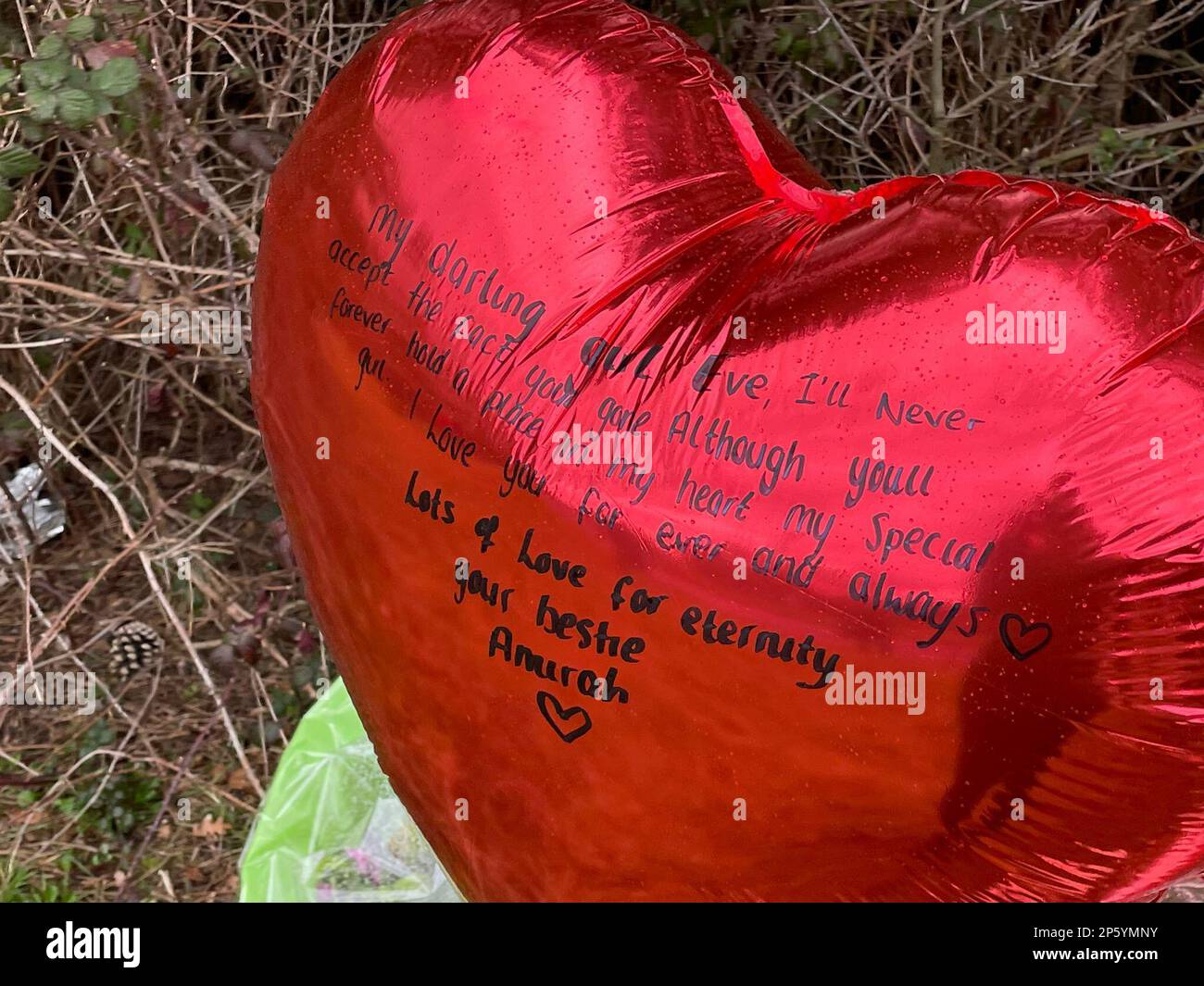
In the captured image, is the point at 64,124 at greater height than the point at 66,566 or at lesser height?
greater

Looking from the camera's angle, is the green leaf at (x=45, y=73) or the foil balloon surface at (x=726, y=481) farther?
the green leaf at (x=45, y=73)

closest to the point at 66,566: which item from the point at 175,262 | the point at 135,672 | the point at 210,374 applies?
the point at 135,672

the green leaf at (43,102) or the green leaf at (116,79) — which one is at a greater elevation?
the green leaf at (116,79)

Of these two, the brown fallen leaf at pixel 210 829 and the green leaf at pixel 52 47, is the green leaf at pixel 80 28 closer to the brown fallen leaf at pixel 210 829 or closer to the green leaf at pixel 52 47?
the green leaf at pixel 52 47

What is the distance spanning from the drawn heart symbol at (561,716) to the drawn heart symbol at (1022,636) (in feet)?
1.23

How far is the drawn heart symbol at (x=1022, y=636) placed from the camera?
3.07 feet

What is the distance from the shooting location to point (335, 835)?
157 cm

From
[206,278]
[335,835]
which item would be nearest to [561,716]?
[335,835]

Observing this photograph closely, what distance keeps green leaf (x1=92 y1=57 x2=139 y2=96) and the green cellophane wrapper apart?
0.85 m

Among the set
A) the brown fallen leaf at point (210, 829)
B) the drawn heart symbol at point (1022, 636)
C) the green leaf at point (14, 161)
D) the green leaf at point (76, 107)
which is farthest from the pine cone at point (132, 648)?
the drawn heart symbol at point (1022, 636)

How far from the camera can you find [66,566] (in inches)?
86.5

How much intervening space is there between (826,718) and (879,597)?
11 cm
